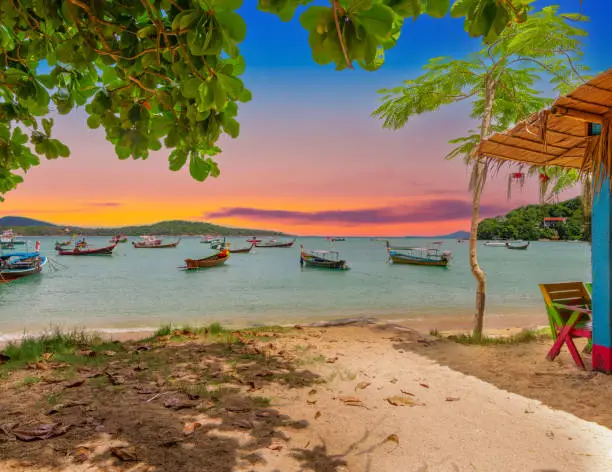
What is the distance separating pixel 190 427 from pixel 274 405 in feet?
2.92

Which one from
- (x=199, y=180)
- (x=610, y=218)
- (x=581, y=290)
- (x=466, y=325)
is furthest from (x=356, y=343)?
(x=466, y=325)

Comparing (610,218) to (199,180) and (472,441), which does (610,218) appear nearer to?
(472,441)

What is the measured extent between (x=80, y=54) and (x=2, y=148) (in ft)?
3.66

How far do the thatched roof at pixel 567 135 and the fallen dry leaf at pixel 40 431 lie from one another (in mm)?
5441

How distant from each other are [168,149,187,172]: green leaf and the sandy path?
2080 millimetres

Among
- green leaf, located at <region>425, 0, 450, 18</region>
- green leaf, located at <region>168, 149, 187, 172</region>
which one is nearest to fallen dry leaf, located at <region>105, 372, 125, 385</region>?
green leaf, located at <region>168, 149, 187, 172</region>

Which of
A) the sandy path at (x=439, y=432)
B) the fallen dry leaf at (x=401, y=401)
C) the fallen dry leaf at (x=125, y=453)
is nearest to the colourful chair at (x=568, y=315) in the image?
→ the sandy path at (x=439, y=432)

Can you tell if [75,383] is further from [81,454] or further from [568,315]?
[568,315]

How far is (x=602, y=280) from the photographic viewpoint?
4391 mm

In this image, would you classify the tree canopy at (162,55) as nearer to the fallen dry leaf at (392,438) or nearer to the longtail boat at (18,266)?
the fallen dry leaf at (392,438)

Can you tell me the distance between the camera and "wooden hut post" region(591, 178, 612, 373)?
4332 mm

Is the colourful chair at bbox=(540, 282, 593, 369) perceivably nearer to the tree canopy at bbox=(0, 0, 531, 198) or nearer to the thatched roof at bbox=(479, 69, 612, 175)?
the thatched roof at bbox=(479, 69, 612, 175)

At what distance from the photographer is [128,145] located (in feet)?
6.57

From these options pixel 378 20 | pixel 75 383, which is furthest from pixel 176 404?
pixel 378 20
